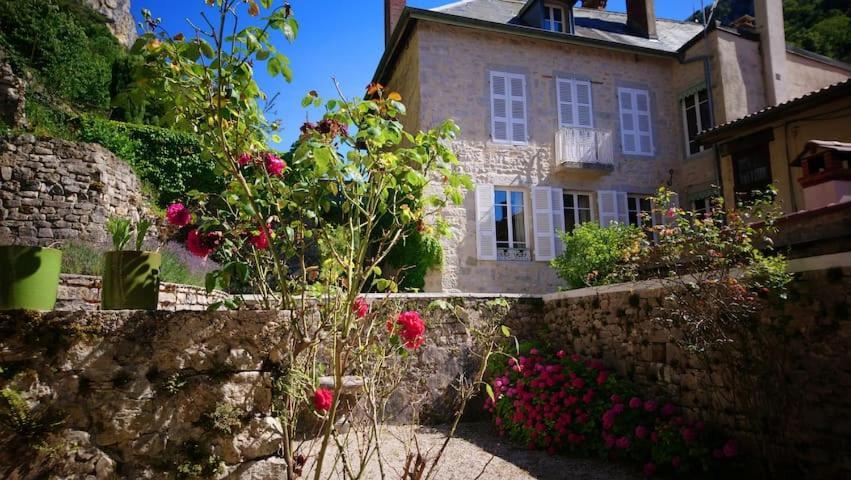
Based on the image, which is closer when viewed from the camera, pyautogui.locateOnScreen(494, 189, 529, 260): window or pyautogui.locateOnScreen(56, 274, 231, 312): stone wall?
pyautogui.locateOnScreen(56, 274, 231, 312): stone wall

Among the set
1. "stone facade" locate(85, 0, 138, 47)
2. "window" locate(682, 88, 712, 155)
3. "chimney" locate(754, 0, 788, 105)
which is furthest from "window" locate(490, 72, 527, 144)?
"stone facade" locate(85, 0, 138, 47)

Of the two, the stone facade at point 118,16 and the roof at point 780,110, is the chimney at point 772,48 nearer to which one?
the roof at point 780,110

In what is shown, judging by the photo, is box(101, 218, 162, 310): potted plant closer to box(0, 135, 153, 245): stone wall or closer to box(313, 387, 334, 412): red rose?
box(313, 387, 334, 412): red rose

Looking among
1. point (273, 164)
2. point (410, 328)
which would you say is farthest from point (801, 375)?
point (273, 164)

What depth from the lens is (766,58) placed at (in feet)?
36.8

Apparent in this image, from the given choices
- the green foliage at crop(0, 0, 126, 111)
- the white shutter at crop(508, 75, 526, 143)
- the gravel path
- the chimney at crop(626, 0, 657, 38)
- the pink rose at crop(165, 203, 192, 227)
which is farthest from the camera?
the chimney at crop(626, 0, 657, 38)

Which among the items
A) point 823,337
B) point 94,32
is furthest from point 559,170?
point 94,32

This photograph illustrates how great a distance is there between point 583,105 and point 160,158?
997cm

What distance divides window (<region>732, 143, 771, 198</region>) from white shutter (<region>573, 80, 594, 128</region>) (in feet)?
10.2

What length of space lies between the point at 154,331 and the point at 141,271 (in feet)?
0.94

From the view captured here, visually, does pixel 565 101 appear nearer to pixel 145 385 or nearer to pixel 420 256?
pixel 420 256

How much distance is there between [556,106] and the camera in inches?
446

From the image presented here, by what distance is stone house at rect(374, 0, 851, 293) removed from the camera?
10406mm

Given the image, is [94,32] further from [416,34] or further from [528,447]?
[528,447]
